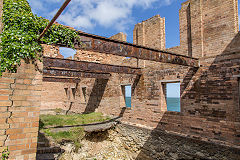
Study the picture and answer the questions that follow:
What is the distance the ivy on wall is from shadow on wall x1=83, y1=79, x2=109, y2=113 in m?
9.54

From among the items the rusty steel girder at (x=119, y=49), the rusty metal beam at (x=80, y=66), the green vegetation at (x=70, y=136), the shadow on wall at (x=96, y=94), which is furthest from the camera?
the shadow on wall at (x=96, y=94)

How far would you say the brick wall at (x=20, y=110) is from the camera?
2.77 metres

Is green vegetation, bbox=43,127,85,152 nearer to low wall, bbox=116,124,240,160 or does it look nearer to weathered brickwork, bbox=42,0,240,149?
low wall, bbox=116,124,240,160

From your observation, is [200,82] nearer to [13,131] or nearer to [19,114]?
[19,114]

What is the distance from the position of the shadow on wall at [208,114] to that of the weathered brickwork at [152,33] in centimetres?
271

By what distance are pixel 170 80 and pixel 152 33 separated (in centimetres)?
314

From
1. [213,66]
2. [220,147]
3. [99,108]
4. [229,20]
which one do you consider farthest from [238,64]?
[99,108]

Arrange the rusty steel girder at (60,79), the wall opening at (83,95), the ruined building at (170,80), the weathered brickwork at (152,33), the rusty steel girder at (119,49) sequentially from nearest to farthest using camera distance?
1. the ruined building at (170,80)
2. the rusty steel girder at (119,49)
3. the weathered brickwork at (152,33)
4. the rusty steel girder at (60,79)
5. the wall opening at (83,95)

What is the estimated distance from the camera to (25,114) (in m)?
2.94

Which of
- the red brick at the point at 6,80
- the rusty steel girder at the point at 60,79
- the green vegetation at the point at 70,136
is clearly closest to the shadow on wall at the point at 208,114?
the green vegetation at the point at 70,136

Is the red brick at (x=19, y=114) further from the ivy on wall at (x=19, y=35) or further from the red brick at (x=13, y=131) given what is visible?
the ivy on wall at (x=19, y=35)

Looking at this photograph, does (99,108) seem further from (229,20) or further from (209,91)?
(229,20)

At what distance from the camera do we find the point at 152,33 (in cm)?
945

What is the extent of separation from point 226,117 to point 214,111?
449 millimetres
